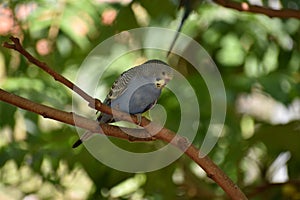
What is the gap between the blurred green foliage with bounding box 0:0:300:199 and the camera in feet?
4.57

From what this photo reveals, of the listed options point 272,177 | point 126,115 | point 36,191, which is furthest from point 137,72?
point 272,177

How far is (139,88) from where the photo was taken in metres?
1.01

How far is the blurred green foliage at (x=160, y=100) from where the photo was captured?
4.57ft

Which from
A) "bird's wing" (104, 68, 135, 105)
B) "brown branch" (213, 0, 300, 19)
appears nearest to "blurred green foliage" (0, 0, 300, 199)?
"brown branch" (213, 0, 300, 19)

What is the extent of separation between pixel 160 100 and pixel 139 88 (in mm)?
386

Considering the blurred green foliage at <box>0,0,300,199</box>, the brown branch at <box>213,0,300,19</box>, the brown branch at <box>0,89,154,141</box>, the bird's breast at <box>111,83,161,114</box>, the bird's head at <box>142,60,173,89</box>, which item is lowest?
the blurred green foliage at <box>0,0,300,199</box>

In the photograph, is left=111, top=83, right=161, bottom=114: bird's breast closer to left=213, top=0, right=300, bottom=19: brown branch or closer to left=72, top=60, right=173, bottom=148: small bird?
left=72, top=60, right=173, bottom=148: small bird

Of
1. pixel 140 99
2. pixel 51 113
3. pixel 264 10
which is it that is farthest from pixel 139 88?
pixel 264 10

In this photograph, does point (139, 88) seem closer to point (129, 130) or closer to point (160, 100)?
point (129, 130)

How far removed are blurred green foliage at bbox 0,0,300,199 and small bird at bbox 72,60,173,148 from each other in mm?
332

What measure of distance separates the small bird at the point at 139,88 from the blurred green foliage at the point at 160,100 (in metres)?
0.33

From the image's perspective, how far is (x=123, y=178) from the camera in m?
1.48

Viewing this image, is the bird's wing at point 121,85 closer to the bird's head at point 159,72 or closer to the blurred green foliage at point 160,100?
the bird's head at point 159,72

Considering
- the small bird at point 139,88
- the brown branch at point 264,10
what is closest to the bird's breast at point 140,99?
the small bird at point 139,88
